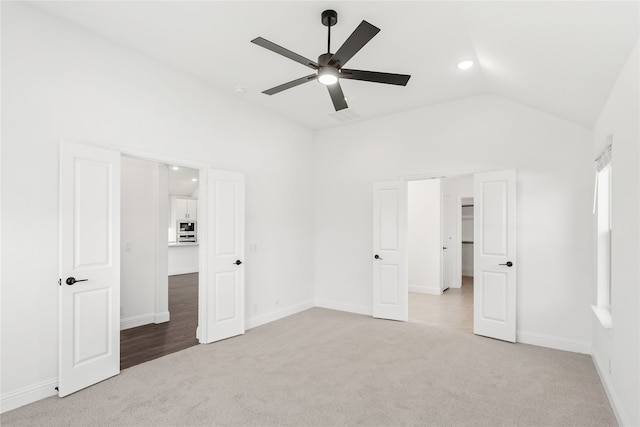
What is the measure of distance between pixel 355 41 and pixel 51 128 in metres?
2.69

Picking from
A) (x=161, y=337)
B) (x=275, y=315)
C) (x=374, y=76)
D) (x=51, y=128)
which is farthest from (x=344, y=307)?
(x=51, y=128)

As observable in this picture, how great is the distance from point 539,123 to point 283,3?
3.36 meters

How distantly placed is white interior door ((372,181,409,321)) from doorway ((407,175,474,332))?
2.20 feet

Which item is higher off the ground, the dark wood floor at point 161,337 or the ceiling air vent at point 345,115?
the ceiling air vent at point 345,115

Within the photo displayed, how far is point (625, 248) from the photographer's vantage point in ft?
7.46

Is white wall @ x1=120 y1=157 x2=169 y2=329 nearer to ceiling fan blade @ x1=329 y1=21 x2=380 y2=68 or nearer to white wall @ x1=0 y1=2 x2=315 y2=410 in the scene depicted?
white wall @ x1=0 y1=2 x2=315 y2=410

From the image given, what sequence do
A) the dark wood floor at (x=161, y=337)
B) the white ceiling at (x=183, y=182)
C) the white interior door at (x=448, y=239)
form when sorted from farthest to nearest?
the white ceiling at (x=183, y=182), the white interior door at (x=448, y=239), the dark wood floor at (x=161, y=337)

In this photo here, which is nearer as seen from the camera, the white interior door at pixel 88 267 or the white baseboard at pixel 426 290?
the white interior door at pixel 88 267

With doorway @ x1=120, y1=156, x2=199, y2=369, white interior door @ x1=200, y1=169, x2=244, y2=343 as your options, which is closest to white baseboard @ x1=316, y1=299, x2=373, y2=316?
white interior door @ x1=200, y1=169, x2=244, y2=343

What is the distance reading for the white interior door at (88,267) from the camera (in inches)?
112

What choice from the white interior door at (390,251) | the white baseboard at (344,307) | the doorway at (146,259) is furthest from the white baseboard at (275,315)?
the white interior door at (390,251)

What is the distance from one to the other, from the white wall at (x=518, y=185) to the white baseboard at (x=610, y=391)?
577 millimetres

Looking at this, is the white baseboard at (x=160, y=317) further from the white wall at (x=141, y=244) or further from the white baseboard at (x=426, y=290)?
the white baseboard at (x=426, y=290)

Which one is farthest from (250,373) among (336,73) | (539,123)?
(539,123)
